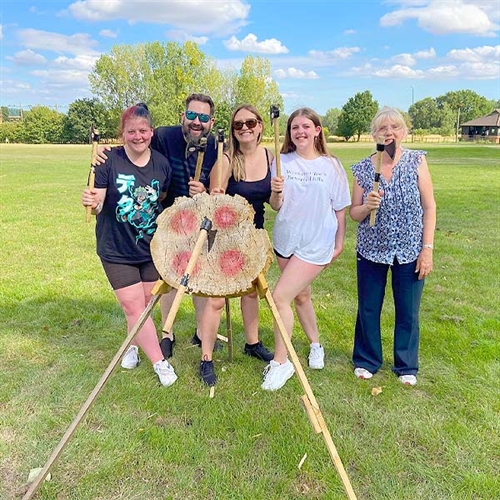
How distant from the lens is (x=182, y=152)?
3629 millimetres

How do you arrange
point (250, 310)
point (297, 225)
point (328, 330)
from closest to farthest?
1. point (297, 225)
2. point (250, 310)
3. point (328, 330)

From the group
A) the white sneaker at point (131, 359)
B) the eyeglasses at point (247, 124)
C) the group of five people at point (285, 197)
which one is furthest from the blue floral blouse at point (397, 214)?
the white sneaker at point (131, 359)

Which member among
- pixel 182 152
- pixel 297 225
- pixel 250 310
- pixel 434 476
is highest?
pixel 182 152

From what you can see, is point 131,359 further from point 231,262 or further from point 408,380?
point 408,380

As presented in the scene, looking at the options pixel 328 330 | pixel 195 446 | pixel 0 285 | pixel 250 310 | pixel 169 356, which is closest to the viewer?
pixel 195 446

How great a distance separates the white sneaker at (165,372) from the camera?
3.74m

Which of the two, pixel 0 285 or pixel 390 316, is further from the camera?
pixel 0 285

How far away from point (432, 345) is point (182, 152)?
2.84 metres

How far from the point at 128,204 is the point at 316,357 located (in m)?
2.03

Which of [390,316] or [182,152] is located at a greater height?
[182,152]

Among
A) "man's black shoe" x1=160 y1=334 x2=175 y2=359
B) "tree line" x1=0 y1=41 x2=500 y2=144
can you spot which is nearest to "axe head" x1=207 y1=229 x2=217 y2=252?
"man's black shoe" x1=160 y1=334 x2=175 y2=359

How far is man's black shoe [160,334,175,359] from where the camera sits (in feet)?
13.9

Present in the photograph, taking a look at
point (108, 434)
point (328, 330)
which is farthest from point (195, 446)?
point (328, 330)

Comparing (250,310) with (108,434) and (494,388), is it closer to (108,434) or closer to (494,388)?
(108,434)
